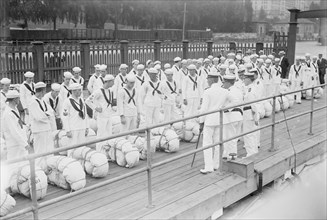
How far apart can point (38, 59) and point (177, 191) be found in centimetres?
1070

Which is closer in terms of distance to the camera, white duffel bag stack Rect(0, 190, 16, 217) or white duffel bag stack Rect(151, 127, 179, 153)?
white duffel bag stack Rect(0, 190, 16, 217)

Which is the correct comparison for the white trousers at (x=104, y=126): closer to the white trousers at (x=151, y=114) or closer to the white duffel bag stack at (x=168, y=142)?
the white duffel bag stack at (x=168, y=142)

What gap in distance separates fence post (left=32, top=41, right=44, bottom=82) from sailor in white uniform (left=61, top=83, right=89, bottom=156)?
25.3 ft

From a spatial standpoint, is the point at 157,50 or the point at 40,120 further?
the point at 157,50

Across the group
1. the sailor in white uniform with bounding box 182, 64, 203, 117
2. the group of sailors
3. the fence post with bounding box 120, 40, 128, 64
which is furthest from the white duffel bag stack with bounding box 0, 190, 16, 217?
the fence post with bounding box 120, 40, 128, 64

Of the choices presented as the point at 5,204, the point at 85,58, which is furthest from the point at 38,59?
the point at 5,204

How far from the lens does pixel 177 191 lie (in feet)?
20.3

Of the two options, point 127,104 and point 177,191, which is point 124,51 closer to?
point 127,104

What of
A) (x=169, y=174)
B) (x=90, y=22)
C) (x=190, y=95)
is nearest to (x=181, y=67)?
(x=190, y=95)

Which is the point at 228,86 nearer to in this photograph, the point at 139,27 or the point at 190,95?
the point at 190,95

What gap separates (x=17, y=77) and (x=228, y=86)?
957cm

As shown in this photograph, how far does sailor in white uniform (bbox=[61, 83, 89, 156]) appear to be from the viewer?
814 centimetres

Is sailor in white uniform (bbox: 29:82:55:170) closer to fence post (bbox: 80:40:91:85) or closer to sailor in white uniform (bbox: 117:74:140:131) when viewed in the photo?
sailor in white uniform (bbox: 117:74:140:131)

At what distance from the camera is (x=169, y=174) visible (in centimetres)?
705
